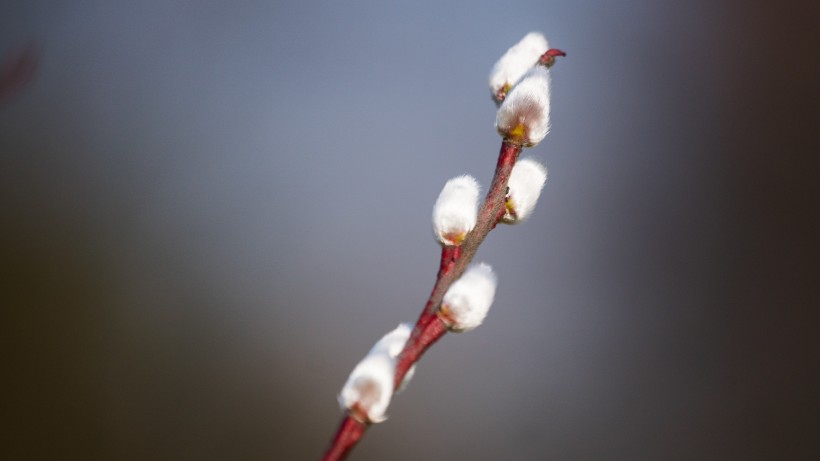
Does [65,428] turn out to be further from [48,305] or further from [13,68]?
[13,68]

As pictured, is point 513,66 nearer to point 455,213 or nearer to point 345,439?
point 455,213

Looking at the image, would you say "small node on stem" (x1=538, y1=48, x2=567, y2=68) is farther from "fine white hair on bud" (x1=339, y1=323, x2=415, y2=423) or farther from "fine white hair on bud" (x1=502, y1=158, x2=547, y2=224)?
"fine white hair on bud" (x1=339, y1=323, x2=415, y2=423)

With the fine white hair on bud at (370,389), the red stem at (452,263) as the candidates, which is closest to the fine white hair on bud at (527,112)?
the red stem at (452,263)

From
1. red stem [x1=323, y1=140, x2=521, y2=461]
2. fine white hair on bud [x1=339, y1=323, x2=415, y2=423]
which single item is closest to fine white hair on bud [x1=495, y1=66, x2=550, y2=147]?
red stem [x1=323, y1=140, x2=521, y2=461]

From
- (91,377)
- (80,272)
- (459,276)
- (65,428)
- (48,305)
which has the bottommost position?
(65,428)

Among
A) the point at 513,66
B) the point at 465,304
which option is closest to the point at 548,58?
the point at 513,66

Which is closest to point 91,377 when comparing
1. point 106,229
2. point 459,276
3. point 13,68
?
point 106,229
